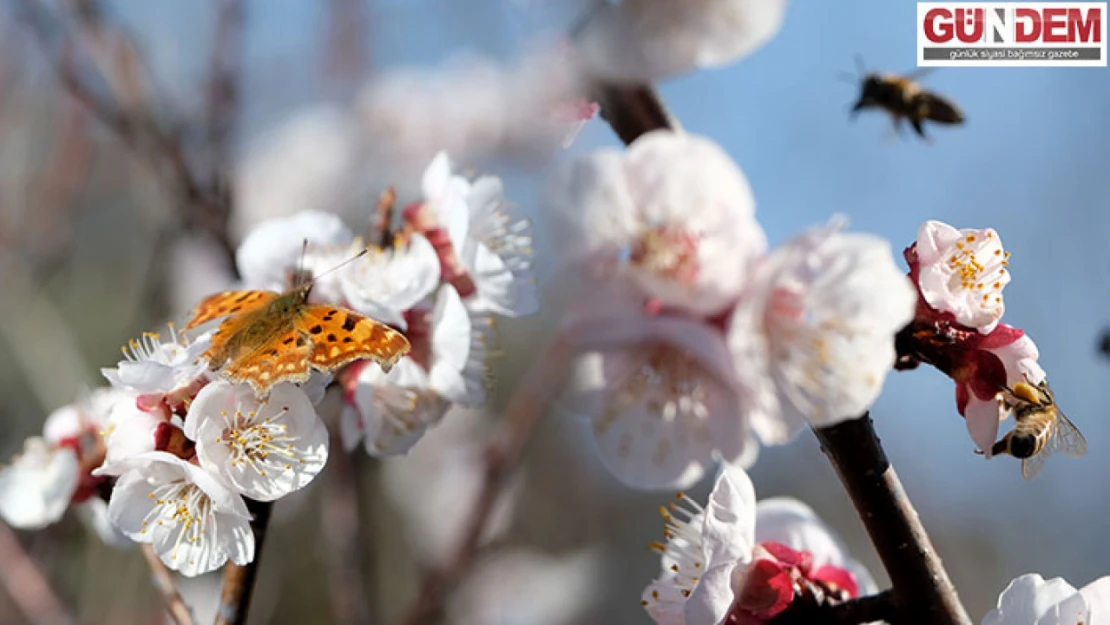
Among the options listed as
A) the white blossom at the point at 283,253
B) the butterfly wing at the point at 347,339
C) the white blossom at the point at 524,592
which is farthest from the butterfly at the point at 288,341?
the white blossom at the point at 524,592

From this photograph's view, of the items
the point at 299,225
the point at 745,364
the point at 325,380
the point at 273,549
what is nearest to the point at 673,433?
the point at 745,364

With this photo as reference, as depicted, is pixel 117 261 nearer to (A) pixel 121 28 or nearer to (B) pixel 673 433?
(A) pixel 121 28

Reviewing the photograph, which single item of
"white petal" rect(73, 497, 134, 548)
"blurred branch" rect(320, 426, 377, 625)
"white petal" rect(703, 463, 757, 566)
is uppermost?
"white petal" rect(73, 497, 134, 548)

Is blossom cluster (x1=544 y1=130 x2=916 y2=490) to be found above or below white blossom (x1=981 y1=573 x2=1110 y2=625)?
above

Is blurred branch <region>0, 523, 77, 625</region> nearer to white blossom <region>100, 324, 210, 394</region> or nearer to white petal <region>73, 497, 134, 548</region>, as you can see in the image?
white petal <region>73, 497, 134, 548</region>

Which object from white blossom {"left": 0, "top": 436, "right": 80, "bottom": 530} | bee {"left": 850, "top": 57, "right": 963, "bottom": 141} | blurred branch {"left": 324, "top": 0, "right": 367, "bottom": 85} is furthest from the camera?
blurred branch {"left": 324, "top": 0, "right": 367, "bottom": 85}

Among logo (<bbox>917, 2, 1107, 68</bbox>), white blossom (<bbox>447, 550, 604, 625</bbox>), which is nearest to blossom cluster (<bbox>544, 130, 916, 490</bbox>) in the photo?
logo (<bbox>917, 2, 1107, 68</bbox>)
